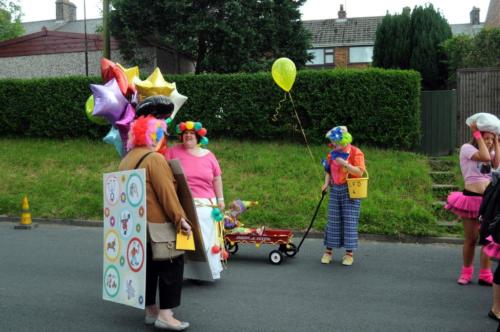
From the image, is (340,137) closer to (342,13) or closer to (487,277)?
(487,277)

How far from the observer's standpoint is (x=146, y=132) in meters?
4.29

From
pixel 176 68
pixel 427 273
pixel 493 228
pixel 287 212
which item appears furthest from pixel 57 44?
pixel 493 228

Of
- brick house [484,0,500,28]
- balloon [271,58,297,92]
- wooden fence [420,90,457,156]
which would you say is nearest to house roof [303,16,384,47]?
brick house [484,0,500,28]

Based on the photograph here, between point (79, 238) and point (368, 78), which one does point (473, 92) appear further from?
point (79, 238)

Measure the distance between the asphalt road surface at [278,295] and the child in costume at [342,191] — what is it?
1.24ft

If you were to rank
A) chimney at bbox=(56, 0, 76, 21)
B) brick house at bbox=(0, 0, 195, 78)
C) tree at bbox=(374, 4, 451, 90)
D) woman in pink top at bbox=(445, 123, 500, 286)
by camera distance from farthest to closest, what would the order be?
chimney at bbox=(56, 0, 76, 21)
brick house at bbox=(0, 0, 195, 78)
tree at bbox=(374, 4, 451, 90)
woman in pink top at bbox=(445, 123, 500, 286)

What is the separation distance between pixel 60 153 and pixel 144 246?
1049cm

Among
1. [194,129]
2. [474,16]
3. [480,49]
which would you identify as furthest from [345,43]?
[194,129]

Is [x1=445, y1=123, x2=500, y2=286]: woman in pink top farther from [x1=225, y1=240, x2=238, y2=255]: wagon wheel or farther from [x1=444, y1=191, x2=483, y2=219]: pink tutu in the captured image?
[x1=225, y1=240, x2=238, y2=255]: wagon wheel

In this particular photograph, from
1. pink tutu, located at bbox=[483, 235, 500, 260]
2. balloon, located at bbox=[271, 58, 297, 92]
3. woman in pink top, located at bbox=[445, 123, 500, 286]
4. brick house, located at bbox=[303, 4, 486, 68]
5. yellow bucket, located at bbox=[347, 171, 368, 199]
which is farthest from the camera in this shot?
brick house, located at bbox=[303, 4, 486, 68]

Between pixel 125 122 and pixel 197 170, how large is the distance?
965 mm

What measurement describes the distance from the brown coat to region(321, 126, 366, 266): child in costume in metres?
2.94

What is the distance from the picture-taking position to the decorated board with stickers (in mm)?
4176

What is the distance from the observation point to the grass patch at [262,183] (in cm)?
929
